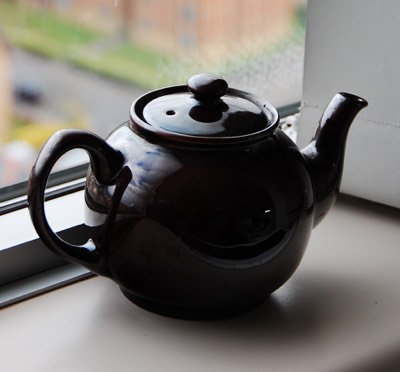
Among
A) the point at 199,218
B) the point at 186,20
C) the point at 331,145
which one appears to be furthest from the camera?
the point at 186,20

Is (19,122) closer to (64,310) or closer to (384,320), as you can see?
(64,310)

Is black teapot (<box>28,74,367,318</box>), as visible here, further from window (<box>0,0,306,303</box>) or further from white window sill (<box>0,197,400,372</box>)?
window (<box>0,0,306,303</box>)

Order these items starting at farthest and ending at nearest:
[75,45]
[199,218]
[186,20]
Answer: [186,20] → [75,45] → [199,218]

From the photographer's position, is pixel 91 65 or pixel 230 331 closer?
pixel 230 331

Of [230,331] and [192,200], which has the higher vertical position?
[192,200]

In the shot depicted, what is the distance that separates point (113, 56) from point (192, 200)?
1.22ft

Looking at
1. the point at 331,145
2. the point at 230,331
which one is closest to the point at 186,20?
the point at 331,145

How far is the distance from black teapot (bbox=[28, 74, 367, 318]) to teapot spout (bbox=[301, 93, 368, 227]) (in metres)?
0.04

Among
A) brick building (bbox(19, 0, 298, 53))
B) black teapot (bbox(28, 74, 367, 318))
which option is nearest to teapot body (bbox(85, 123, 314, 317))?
black teapot (bbox(28, 74, 367, 318))

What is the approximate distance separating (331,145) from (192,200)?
18 cm

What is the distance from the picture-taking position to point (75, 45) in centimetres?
100

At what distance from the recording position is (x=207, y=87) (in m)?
0.74

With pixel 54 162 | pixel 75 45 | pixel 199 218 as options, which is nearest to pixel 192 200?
pixel 199 218

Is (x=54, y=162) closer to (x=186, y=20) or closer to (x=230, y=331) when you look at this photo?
(x=230, y=331)
